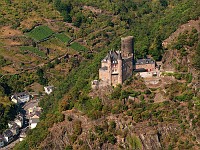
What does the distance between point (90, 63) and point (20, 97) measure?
602 inches

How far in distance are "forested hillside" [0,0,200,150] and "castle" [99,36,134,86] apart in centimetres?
140

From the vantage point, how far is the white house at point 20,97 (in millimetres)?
100812

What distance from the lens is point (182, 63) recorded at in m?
79.2

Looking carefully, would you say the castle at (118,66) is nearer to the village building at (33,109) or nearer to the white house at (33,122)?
the white house at (33,122)

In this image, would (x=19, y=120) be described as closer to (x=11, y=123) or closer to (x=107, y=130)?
(x=11, y=123)

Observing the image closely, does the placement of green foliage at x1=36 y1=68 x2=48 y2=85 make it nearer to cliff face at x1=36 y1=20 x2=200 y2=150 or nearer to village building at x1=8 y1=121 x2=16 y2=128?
village building at x1=8 y1=121 x2=16 y2=128

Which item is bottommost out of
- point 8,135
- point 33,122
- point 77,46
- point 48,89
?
point 8,135

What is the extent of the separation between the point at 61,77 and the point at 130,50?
33.0 m

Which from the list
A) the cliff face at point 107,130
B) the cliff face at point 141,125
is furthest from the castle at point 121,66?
the cliff face at point 107,130

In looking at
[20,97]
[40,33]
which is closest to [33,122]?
[20,97]

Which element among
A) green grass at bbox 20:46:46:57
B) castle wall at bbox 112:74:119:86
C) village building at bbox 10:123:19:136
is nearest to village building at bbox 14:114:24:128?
village building at bbox 10:123:19:136

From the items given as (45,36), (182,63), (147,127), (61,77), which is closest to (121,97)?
(147,127)

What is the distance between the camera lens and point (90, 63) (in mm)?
101500

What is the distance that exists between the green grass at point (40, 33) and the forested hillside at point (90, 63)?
230 mm
